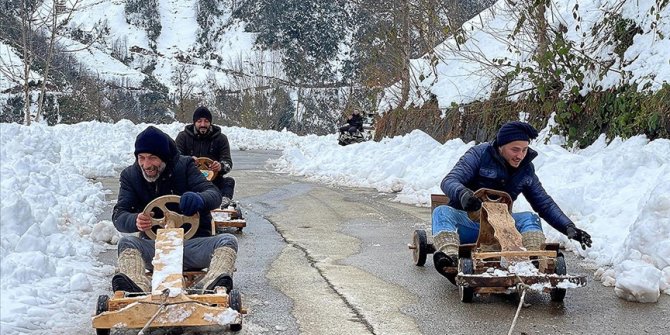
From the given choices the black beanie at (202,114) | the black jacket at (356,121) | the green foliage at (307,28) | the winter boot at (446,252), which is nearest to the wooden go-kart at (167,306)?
the winter boot at (446,252)

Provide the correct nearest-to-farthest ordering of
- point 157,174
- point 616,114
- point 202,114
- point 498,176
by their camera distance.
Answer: point 157,174 < point 498,176 < point 202,114 < point 616,114

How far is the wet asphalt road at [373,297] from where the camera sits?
5.06 meters

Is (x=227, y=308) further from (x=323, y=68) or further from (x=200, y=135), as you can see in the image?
(x=323, y=68)

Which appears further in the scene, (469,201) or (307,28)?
(307,28)

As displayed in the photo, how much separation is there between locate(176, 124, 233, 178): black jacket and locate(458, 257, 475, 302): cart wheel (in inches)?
225

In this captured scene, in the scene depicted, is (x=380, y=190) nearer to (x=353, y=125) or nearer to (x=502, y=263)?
(x=502, y=263)

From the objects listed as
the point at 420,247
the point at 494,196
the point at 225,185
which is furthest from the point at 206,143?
the point at 494,196

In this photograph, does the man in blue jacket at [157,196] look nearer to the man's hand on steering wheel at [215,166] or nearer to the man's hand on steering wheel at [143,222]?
the man's hand on steering wheel at [143,222]

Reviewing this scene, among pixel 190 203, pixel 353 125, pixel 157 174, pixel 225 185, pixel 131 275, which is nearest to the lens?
pixel 131 275

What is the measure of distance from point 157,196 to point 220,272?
94 centimetres

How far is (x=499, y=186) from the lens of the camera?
21.5 ft

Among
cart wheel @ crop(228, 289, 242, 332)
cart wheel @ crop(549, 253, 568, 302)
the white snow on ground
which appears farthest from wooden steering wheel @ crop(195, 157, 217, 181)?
cart wheel @ crop(549, 253, 568, 302)

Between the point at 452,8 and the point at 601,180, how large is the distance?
1464cm

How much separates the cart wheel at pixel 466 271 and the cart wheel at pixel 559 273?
0.62 meters
